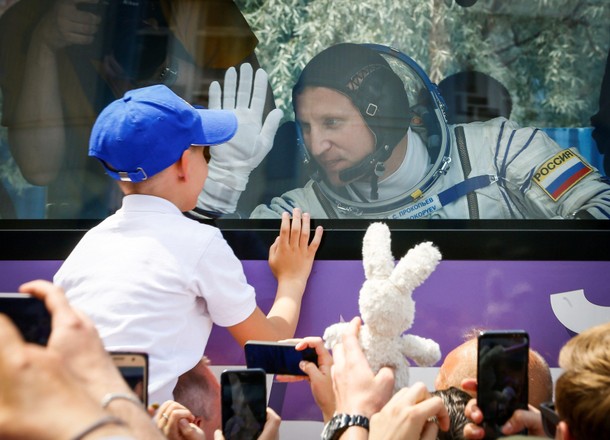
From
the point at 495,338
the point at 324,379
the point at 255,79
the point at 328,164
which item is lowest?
the point at 324,379

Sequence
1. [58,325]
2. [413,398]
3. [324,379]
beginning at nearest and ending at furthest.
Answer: [58,325] < [413,398] < [324,379]

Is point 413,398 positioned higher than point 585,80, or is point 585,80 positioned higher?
point 585,80

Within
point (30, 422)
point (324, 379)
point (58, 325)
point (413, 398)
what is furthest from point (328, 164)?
point (30, 422)

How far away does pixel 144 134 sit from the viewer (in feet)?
8.72

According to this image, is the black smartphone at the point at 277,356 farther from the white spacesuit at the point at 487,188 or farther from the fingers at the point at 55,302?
the white spacesuit at the point at 487,188

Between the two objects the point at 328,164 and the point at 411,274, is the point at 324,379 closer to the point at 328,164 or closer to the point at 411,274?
the point at 411,274

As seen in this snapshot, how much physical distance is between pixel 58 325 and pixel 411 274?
1.00m

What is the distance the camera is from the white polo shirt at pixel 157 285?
2535 millimetres

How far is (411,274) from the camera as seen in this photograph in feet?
7.32

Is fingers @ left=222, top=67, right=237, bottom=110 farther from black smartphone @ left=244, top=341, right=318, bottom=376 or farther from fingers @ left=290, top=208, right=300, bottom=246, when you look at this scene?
black smartphone @ left=244, top=341, right=318, bottom=376

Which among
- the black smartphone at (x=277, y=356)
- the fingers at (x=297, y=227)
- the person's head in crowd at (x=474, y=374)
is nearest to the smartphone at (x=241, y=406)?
the black smartphone at (x=277, y=356)

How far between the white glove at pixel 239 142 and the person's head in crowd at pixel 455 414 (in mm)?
1192

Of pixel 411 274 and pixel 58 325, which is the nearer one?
pixel 58 325

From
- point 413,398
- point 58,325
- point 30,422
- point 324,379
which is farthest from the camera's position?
point 324,379
